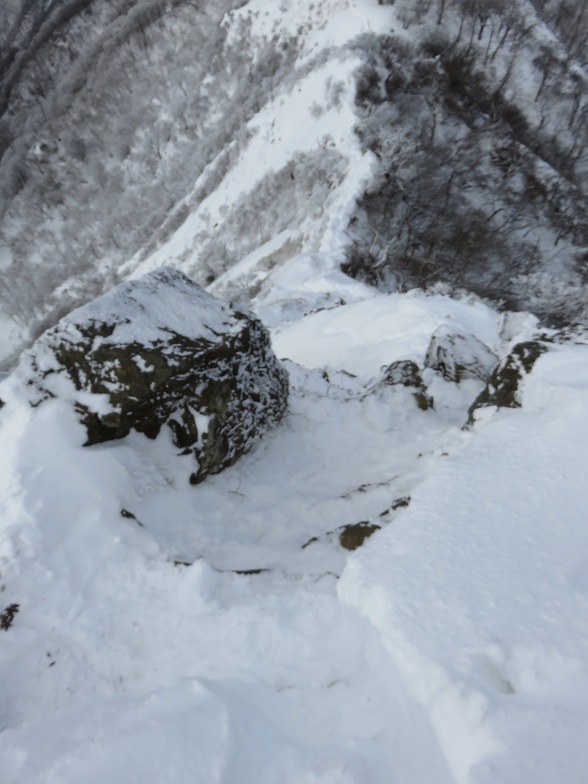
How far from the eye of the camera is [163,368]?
5.58 meters

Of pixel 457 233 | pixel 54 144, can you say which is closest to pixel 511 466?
pixel 457 233

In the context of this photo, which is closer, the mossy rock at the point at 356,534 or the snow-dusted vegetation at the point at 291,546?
the snow-dusted vegetation at the point at 291,546

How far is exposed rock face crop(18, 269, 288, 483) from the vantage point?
17.5ft

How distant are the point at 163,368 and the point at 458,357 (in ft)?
19.7

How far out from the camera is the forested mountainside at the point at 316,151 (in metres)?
24.5

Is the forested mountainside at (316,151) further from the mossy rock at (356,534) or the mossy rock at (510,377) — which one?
the mossy rock at (356,534)

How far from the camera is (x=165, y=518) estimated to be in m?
5.14

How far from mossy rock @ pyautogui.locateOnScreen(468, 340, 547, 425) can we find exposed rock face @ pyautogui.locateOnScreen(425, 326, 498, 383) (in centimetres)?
169

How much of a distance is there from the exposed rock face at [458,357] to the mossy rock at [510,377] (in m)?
1.69

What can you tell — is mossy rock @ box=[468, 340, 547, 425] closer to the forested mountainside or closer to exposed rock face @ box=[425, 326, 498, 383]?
exposed rock face @ box=[425, 326, 498, 383]

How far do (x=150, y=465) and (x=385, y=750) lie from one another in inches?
151

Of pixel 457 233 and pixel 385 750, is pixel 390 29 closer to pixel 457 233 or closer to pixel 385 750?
pixel 457 233

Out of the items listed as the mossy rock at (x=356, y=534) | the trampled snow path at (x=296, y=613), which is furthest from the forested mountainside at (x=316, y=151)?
the mossy rock at (x=356, y=534)

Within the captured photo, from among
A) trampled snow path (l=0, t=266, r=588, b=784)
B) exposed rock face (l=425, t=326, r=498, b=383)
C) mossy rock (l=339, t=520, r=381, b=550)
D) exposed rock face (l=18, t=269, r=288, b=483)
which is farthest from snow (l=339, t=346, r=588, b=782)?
exposed rock face (l=425, t=326, r=498, b=383)
